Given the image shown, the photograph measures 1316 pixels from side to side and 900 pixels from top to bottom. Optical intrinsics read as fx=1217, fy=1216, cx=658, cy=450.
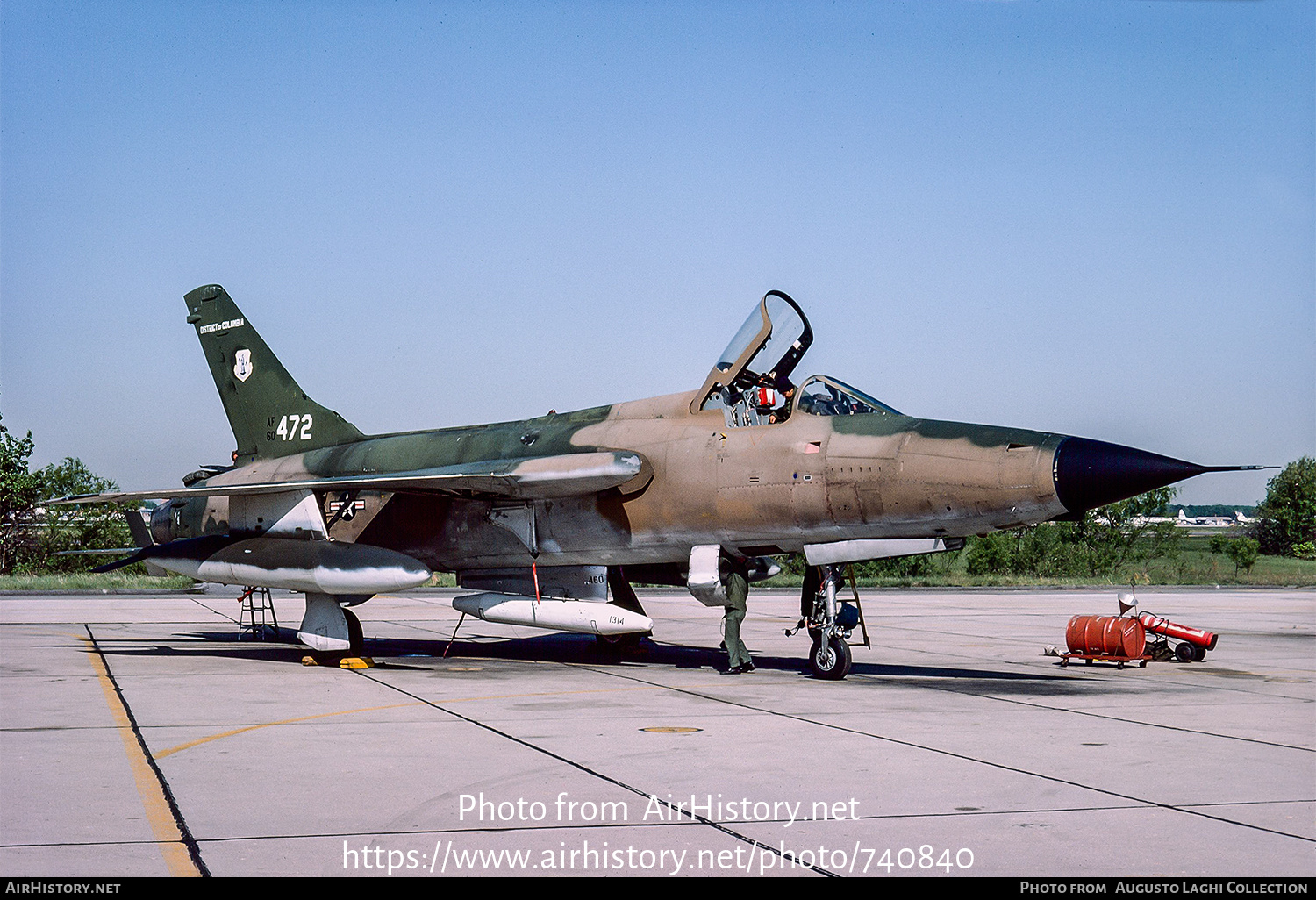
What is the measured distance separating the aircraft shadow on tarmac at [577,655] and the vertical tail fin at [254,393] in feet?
9.44

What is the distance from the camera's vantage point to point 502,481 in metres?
13.5

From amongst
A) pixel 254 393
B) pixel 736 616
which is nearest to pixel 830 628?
pixel 736 616

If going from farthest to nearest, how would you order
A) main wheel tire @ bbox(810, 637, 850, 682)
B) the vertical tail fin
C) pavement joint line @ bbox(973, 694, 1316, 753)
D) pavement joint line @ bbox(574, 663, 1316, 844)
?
the vertical tail fin, main wheel tire @ bbox(810, 637, 850, 682), pavement joint line @ bbox(973, 694, 1316, 753), pavement joint line @ bbox(574, 663, 1316, 844)

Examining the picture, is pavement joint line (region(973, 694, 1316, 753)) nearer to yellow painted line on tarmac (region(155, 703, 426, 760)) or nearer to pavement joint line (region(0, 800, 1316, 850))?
pavement joint line (region(0, 800, 1316, 850))

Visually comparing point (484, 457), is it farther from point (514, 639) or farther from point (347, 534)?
point (514, 639)

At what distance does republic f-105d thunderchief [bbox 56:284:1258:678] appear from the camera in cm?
1123

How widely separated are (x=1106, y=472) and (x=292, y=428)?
1128 centimetres

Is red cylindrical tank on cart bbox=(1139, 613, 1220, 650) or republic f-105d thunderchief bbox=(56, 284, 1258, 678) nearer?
republic f-105d thunderchief bbox=(56, 284, 1258, 678)

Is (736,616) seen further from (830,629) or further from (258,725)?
(258,725)

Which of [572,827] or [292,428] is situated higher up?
[292,428]

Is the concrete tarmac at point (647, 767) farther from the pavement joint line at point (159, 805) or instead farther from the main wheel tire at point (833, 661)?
the main wheel tire at point (833, 661)

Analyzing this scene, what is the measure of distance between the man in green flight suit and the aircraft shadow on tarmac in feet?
1.86

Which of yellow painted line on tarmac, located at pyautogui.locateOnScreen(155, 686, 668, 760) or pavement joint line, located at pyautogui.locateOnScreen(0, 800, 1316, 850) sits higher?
pavement joint line, located at pyautogui.locateOnScreen(0, 800, 1316, 850)

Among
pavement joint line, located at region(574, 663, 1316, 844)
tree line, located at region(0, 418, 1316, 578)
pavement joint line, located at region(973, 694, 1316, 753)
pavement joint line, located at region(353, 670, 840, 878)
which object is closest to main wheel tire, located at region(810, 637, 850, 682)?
pavement joint line, located at region(973, 694, 1316, 753)
